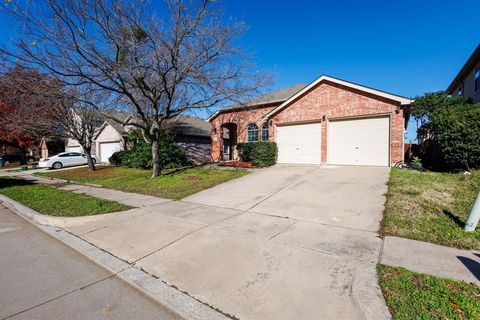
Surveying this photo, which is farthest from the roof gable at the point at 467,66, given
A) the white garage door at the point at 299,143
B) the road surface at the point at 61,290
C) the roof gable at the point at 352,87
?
the road surface at the point at 61,290

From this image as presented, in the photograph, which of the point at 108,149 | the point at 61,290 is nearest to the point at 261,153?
the point at 61,290

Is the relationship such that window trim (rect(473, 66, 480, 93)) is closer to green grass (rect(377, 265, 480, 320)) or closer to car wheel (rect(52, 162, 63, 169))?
green grass (rect(377, 265, 480, 320))

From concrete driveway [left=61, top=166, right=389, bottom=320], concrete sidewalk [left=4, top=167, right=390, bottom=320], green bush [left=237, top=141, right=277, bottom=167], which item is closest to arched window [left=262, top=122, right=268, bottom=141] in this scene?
green bush [left=237, top=141, right=277, bottom=167]

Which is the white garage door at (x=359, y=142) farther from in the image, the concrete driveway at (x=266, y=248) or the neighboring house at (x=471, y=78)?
the neighboring house at (x=471, y=78)

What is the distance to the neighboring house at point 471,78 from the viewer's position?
13631mm

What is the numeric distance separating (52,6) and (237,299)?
11.2 meters

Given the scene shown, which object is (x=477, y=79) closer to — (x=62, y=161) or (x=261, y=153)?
(x=261, y=153)

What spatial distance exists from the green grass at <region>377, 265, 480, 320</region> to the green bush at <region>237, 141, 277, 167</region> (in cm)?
1121

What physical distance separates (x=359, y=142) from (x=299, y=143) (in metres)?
3.33

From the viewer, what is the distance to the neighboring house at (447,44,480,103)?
1363cm

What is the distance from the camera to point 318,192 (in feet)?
25.5

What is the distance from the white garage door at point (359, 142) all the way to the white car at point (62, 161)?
2458 centimetres

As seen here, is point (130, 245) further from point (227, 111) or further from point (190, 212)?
point (227, 111)

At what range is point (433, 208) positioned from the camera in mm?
5629
